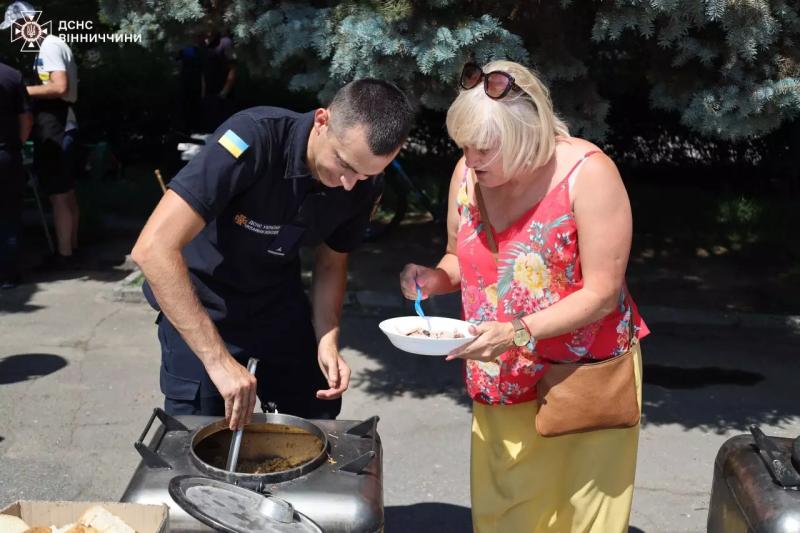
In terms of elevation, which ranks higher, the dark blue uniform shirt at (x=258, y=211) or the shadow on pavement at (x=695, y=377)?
the dark blue uniform shirt at (x=258, y=211)

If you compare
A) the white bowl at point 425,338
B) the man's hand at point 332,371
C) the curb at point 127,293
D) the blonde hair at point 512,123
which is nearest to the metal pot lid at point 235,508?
the white bowl at point 425,338

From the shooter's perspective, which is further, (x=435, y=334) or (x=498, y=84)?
(x=435, y=334)

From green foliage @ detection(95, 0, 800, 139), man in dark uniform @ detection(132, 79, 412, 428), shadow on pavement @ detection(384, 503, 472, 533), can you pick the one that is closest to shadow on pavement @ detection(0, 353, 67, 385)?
green foliage @ detection(95, 0, 800, 139)

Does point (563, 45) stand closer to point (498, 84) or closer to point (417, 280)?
point (417, 280)

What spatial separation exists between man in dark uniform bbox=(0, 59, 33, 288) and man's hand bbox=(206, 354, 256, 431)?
484 centimetres

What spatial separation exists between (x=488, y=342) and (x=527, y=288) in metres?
0.23

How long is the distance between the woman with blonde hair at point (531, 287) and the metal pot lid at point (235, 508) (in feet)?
2.00

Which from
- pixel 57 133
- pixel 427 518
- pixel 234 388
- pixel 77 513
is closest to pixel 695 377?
pixel 427 518

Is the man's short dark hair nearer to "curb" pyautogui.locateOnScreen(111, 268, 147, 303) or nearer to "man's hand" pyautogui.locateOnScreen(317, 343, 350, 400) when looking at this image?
"man's hand" pyautogui.locateOnScreen(317, 343, 350, 400)

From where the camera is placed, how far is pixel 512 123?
98.3 inches

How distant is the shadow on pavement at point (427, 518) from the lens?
395 cm

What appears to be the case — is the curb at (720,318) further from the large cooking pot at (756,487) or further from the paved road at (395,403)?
the large cooking pot at (756,487)

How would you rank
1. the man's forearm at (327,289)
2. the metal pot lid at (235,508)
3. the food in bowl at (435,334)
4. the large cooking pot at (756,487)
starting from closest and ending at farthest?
the metal pot lid at (235,508), the large cooking pot at (756,487), the food in bowl at (435,334), the man's forearm at (327,289)

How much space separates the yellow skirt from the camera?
9.37ft
